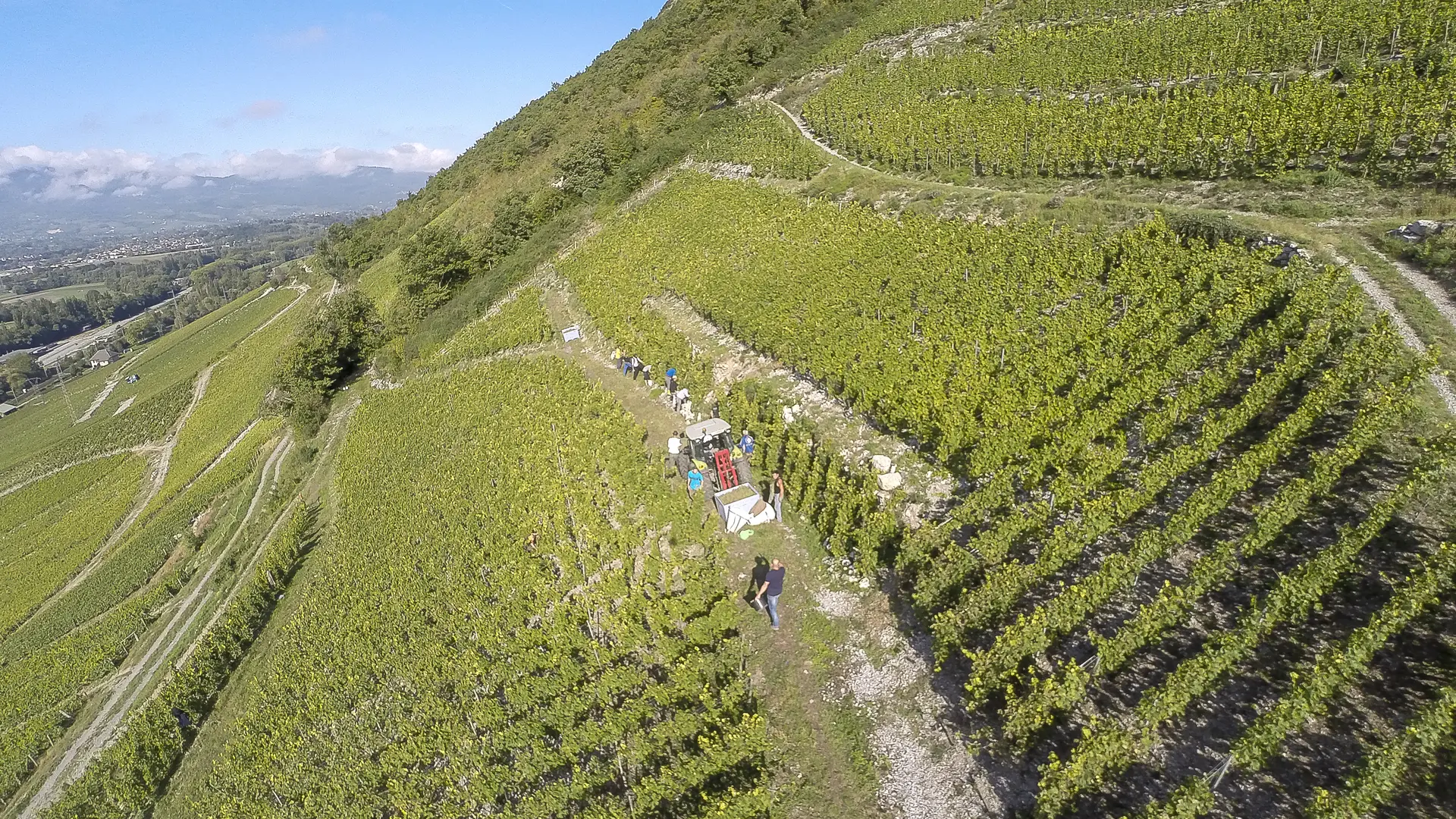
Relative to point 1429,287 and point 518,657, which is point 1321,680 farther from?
point 518,657

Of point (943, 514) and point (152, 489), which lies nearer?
point (943, 514)

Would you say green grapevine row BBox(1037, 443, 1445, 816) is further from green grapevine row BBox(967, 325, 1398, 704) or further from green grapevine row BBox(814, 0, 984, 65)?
green grapevine row BBox(814, 0, 984, 65)

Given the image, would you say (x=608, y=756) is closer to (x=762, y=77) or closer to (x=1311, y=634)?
(x=1311, y=634)

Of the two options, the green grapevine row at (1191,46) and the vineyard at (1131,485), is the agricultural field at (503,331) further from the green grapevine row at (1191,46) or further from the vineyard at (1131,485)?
the green grapevine row at (1191,46)

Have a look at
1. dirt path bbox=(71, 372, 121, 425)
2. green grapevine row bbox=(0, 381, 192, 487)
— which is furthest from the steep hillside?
dirt path bbox=(71, 372, 121, 425)

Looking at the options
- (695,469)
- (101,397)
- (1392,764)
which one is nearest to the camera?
(1392,764)

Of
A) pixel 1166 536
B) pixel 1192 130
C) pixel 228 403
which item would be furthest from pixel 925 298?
pixel 228 403
